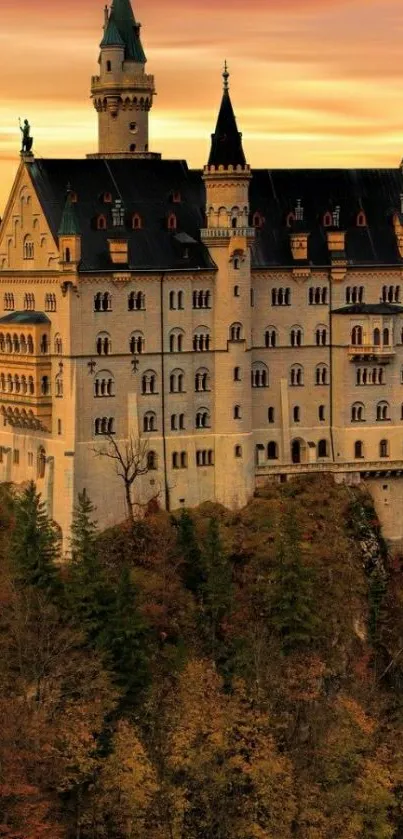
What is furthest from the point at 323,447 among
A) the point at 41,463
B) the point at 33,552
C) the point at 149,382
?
the point at 33,552

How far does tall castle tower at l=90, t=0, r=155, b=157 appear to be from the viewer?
176 meters

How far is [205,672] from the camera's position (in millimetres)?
150250

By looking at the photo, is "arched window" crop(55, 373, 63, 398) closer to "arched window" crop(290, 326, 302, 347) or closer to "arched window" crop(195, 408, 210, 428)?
"arched window" crop(195, 408, 210, 428)

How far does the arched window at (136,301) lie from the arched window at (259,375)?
8633 mm

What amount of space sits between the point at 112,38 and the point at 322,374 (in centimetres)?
2391

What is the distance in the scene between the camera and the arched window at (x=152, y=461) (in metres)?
164

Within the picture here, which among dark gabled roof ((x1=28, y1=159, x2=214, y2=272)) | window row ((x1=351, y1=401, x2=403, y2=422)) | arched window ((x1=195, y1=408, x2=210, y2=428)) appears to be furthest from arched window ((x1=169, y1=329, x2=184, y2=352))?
window row ((x1=351, y1=401, x2=403, y2=422))

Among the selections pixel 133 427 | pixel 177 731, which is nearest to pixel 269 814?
pixel 177 731

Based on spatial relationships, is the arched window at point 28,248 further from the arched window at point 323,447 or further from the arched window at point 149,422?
the arched window at point 323,447

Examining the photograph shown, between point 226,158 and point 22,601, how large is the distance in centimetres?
2895

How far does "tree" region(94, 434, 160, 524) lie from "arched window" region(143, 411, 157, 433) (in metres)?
0.77

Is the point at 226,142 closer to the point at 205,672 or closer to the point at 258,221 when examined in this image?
the point at 258,221

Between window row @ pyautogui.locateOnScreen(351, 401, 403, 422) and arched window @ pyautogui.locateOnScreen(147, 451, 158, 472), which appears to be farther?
window row @ pyautogui.locateOnScreen(351, 401, 403, 422)

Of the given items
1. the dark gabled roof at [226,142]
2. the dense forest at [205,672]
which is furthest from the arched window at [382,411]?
the dark gabled roof at [226,142]
